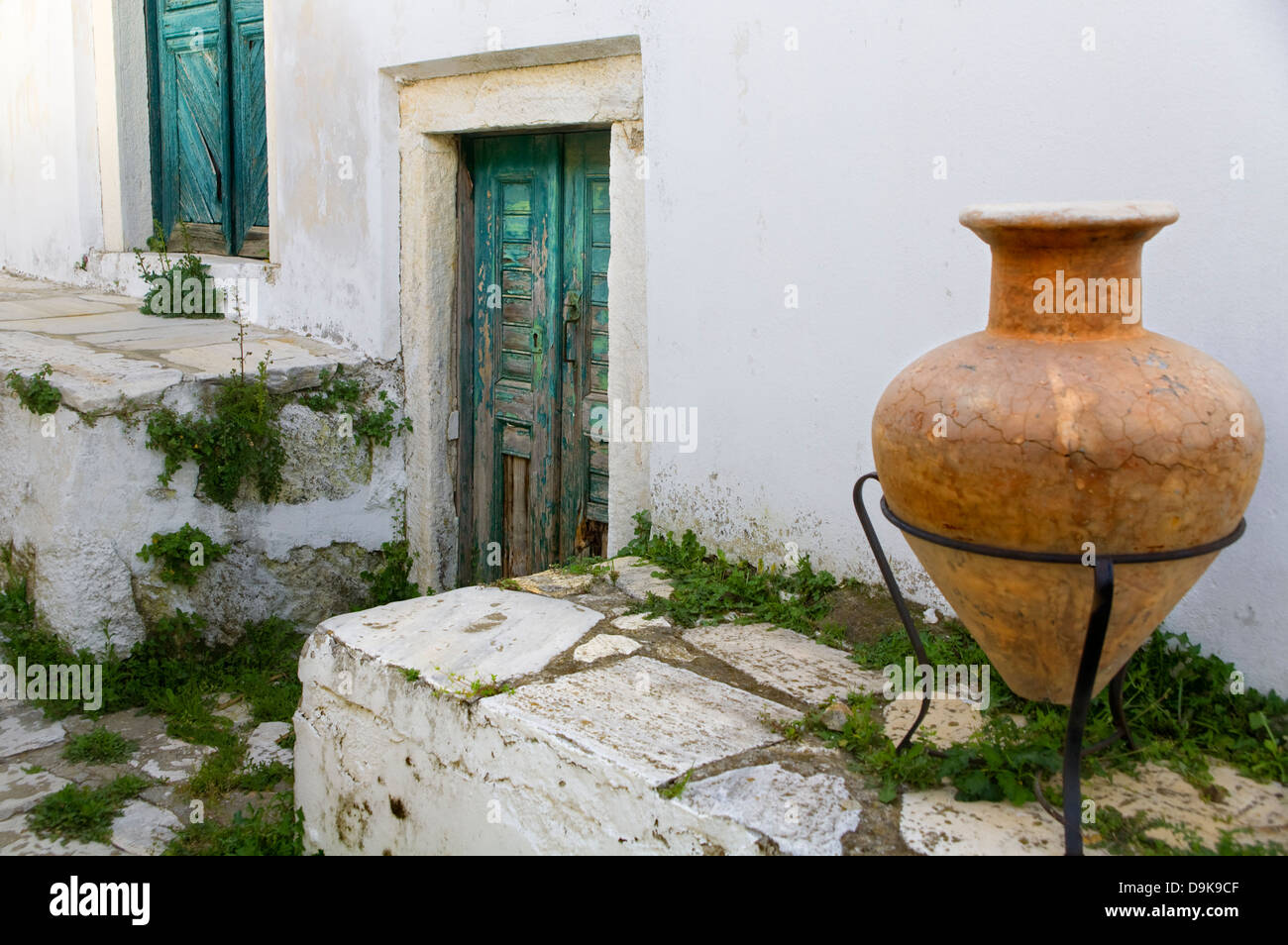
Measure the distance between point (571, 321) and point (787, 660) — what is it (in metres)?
2.00

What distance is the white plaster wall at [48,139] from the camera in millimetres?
6777

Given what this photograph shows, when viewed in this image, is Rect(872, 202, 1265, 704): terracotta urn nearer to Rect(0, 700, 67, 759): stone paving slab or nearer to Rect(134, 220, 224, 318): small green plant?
Rect(0, 700, 67, 759): stone paving slab

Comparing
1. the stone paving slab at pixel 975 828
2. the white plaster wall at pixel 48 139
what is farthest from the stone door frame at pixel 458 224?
the white plaster wall at pixel 48 139

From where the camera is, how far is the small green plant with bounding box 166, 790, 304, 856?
3.26 meters

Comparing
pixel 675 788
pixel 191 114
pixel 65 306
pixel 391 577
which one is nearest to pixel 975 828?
pixel 675 788

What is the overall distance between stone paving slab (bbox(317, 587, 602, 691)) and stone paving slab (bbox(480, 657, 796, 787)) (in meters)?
0.18

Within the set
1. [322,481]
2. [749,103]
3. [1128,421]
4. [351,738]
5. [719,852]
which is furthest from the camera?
[322,481]

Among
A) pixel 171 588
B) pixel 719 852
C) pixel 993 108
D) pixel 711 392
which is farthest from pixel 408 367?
pixel 719 852

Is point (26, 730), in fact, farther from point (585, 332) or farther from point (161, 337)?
point (585, 332)

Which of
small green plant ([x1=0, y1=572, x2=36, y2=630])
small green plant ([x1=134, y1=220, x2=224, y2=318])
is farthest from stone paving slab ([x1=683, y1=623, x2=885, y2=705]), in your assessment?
small green plant ([x1=134, y1=220, x2=224, y2=318])

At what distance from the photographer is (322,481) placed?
480 centimetres

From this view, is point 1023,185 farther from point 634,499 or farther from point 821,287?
point 634,499

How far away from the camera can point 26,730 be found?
13.0ft
